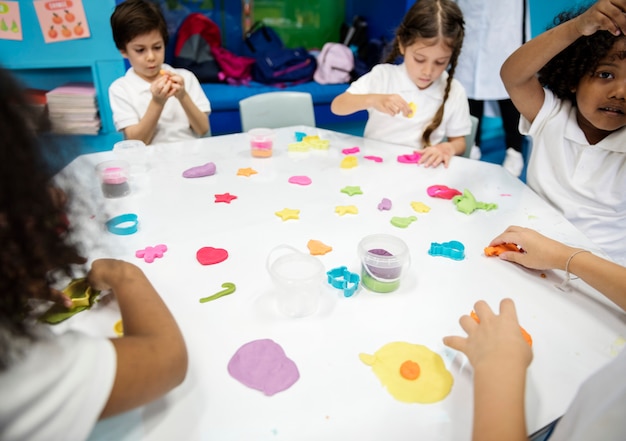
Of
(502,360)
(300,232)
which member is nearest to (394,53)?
(300,232)

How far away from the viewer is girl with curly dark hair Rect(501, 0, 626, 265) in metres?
0.98

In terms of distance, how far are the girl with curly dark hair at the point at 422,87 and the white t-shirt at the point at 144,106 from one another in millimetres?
571

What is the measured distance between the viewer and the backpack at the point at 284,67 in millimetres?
2873

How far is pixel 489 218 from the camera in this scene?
0.94 meters

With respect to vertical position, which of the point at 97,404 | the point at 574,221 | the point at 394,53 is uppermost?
the point at 394,53

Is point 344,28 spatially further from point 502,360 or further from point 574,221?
point 502,360

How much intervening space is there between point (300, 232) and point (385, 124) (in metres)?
0.85

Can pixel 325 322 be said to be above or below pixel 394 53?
below

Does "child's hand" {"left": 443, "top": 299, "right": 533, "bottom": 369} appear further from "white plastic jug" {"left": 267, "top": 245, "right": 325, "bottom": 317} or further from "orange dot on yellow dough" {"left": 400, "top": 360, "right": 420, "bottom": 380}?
"white plastic jug" {"left": 267, "top": 245, "right": 325, "bottom": 317}

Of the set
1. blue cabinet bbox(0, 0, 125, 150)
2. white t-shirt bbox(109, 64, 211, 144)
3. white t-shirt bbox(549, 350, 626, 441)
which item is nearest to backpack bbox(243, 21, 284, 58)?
blue cabinet bbox(0, 0, 125, 150)

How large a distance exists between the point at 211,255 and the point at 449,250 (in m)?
0.44

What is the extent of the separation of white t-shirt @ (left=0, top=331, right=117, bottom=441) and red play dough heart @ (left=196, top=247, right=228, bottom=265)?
12.8 inches

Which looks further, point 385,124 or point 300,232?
point 385,124

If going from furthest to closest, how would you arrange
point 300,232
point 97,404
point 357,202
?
point 357,202 < point 300,232 < point 97,404
